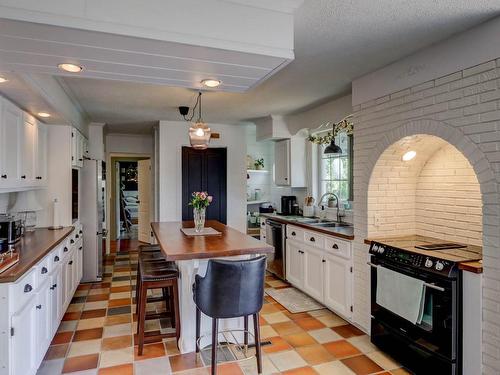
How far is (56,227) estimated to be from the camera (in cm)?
382

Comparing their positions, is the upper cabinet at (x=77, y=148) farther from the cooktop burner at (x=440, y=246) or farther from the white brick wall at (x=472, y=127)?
the cooktop burner at (x=440, y=246)

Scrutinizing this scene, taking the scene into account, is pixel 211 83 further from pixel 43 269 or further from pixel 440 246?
pixel 440 246

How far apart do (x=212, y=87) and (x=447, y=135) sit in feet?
5.50

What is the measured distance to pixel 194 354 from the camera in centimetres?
282

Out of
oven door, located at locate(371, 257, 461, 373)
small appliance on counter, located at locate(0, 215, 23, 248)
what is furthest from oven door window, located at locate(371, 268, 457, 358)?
small appliance on counter, located at locate(0, 215, 23, 248)

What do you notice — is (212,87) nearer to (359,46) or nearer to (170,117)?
(359,46)

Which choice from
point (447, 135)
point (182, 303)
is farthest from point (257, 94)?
point (182, 303)

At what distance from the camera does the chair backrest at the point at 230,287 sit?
2339 millimetres

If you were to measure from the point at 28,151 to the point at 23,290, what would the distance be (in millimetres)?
1699

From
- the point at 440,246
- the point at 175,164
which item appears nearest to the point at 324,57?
the point at 440,246

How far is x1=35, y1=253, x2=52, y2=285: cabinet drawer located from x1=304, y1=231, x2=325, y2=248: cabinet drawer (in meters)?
2.60

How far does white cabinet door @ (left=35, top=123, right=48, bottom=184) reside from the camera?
3.62m

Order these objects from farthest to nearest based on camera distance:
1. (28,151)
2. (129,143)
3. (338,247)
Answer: (129,143) < (338,247) < (28,151)

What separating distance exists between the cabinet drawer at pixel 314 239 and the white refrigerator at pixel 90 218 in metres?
2.98
